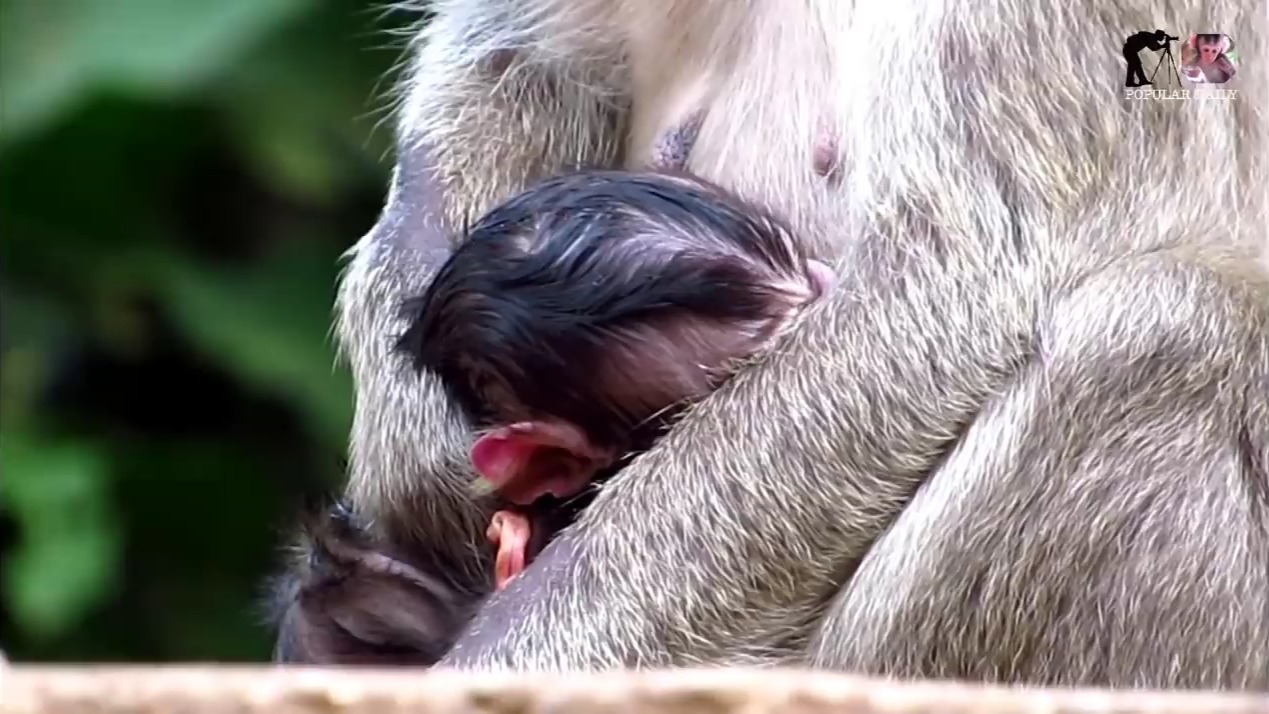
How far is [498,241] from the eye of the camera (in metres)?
2.29

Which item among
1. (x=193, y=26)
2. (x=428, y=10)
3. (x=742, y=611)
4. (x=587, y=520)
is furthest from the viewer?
(x=193, y=26)

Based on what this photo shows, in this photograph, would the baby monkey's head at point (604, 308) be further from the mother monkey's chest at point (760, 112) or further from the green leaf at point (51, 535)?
the green leaf at point (51, 535)

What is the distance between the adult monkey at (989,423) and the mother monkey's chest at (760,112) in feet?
0.22

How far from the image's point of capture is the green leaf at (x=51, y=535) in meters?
4.37

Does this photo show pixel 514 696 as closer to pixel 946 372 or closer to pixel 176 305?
pixel 946 372

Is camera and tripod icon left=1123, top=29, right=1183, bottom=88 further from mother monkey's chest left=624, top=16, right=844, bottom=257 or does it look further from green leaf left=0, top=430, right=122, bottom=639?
green leaf left=0, top=430, right=122, bottom=639

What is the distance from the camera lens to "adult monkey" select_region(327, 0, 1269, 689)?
6.21 feet

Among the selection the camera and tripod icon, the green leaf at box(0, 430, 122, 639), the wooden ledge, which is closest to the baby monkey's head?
the camera and tripod icon

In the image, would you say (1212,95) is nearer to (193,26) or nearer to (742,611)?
(742,611)

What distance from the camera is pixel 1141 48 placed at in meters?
2.09

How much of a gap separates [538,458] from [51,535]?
2488 mm

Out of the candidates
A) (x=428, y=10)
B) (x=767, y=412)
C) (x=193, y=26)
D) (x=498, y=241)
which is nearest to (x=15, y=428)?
(x=193, y=26)

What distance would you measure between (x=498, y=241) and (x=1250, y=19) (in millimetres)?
891

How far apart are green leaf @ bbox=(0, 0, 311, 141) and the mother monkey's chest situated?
2049 millimetres
